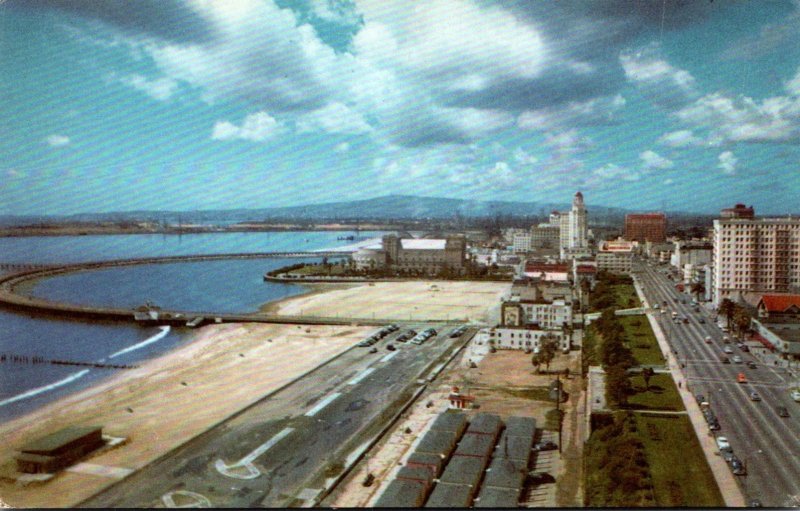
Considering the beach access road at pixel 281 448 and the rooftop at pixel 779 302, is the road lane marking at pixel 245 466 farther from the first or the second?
the rooftop at pixel 779 302

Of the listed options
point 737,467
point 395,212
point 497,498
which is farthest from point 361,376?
point 395,212

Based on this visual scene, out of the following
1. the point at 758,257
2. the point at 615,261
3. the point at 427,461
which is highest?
the point at 758,257

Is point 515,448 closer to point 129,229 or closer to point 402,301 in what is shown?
point 402,301

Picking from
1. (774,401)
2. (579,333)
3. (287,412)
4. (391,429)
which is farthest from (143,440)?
(579,333)

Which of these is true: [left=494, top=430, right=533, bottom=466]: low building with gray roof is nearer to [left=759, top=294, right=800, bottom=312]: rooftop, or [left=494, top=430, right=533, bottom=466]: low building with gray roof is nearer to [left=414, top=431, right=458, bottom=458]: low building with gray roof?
[left=414, top=431, right=458, bottom=458]: low building with gray roof

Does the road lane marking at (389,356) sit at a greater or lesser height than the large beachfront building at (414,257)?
lesser

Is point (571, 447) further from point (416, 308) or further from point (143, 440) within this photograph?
point (416, 308)

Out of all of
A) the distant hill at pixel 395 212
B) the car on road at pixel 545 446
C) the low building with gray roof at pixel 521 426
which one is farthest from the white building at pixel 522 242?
the car on road at pixel 545 446
